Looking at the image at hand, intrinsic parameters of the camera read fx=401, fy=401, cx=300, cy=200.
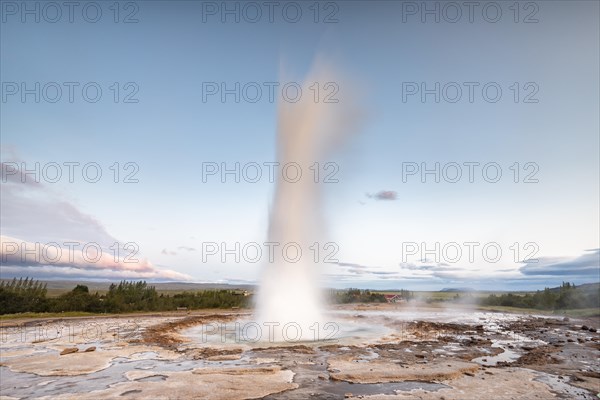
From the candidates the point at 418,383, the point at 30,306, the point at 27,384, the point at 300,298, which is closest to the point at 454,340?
the point at 300,298

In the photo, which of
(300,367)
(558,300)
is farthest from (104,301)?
(558,300)

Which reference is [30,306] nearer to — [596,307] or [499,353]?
[499,353]

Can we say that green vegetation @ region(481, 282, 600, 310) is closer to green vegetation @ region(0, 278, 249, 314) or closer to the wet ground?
the wet ground

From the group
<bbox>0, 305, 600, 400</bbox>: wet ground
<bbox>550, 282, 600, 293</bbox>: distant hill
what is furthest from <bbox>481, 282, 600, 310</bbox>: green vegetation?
<bbox>0, 305, 600, 400</bbox>: wet ground

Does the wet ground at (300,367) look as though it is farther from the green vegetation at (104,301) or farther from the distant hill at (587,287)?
the distant hill at (587,287)

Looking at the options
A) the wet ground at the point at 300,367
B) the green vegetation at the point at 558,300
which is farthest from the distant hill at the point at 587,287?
the wet ground at the point at 300,367

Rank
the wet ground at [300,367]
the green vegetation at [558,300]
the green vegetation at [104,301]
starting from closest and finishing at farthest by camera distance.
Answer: the wet ground at [300,367] < the green vegetation at [104,301] < the green vegetation at [558,300]

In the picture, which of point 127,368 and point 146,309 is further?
point 146,309
